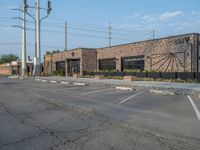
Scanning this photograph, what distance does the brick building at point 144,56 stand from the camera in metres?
25.7

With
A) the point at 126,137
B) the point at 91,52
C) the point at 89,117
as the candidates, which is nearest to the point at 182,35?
the point at 91,52

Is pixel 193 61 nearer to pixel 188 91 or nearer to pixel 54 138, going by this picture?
pixel 188 91

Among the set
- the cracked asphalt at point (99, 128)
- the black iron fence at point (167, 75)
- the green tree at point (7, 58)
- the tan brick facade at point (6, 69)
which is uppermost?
the green tree at point (7, 58)

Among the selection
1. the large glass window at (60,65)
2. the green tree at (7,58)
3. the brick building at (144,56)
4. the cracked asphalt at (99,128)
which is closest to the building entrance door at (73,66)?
the brick building at (144,56)

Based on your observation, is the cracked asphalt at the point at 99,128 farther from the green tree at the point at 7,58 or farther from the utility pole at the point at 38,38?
the green tree at the point at 7,58

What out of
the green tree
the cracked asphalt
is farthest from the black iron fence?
the green tree

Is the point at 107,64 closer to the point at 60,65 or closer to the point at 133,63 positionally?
the point at 133,63

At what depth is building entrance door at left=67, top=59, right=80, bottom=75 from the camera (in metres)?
43.1

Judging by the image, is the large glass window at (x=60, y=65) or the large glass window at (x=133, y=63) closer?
the large glass window at (x=133, y=63)

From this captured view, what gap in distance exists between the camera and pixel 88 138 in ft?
20.0

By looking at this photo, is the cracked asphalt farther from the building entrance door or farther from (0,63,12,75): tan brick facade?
(0,63,12,75): tan brick facade

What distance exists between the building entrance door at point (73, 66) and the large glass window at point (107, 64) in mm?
4485

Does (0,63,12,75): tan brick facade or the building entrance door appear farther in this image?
(0,63,12,75): tan brick facade

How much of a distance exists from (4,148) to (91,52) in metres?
36.5
